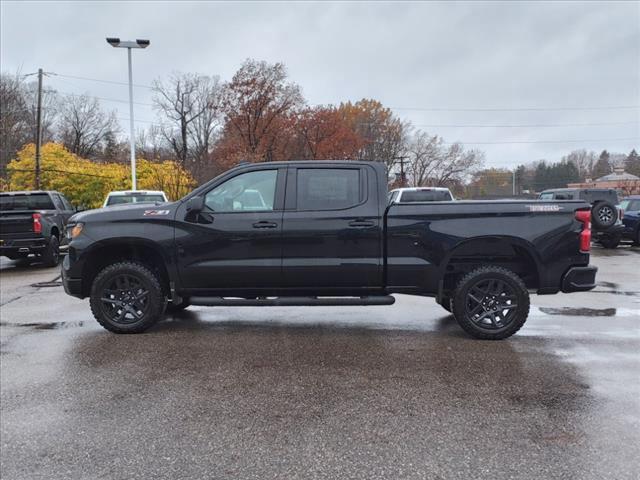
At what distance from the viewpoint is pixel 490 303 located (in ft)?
18.3

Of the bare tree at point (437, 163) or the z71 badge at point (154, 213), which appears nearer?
the z71 badge at point (154, 213)

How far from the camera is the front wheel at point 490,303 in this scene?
18.0 feet

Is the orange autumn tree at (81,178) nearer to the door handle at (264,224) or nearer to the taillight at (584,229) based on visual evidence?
the door handle at (264,224)

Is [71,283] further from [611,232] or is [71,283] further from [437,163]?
[437,163]

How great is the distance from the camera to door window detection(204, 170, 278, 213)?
5.73 m

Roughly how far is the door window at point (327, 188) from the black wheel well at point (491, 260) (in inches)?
52.4

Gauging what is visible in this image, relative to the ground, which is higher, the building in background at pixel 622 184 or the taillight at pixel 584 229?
the building in background at pixel 622 184

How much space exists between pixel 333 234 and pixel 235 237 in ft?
3.62

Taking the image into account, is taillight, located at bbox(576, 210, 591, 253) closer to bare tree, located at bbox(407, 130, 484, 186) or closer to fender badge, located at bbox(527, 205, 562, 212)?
fender badge, located at bbox(527, 205, 562, 212)

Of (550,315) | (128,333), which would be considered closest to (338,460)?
(128,333)

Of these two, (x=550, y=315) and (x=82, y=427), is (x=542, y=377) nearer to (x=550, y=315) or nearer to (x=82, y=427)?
A: (x=550, y=315)

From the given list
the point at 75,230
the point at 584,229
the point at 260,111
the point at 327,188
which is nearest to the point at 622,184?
the point at 260,111

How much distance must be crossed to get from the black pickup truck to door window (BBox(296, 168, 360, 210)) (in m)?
0.01

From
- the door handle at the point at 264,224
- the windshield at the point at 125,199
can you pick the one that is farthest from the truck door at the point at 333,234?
the windshield at the point at 125,199
